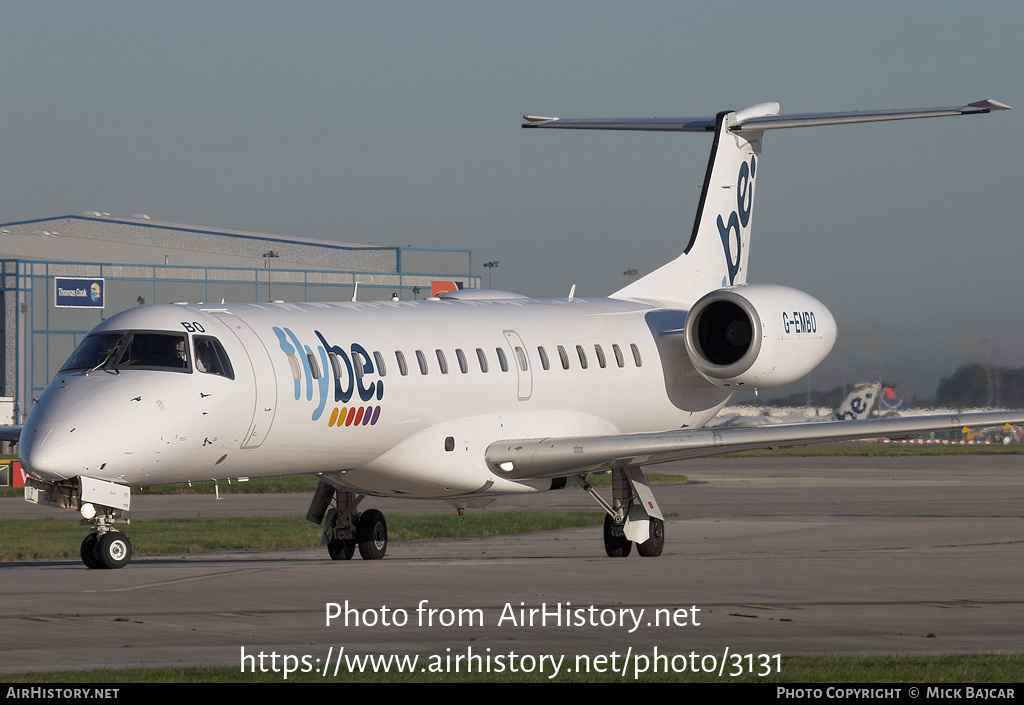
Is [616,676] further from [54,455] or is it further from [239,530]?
[239,530]

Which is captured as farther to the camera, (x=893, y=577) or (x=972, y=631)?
(x=893, y=577)

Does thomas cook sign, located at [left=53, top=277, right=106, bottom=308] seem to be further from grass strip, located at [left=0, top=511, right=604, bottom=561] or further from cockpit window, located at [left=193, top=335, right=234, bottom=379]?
cockpit window, located at [left=193, top=335, right=234, bottom=379]

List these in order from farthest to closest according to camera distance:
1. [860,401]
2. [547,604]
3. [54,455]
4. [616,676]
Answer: [860,401] → [54,455] → [547,604] → [616,676]

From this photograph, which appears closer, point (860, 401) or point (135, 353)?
point (135, 353)

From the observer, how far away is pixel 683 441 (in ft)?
71.6

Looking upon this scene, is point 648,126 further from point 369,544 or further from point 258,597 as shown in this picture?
point 258,597

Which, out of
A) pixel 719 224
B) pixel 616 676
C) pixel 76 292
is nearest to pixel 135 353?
pixel 616 676

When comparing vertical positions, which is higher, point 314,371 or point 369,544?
point 314,371

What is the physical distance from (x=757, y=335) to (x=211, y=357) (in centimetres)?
938

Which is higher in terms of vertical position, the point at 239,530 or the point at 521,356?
the point at 521,356

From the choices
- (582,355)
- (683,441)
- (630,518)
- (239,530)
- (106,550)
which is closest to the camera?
(106,550)

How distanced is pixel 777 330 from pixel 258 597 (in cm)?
1161

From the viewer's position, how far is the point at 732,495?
137ft

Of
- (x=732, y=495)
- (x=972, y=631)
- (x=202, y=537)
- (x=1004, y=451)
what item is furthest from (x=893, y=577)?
(x=1004, y=451)
